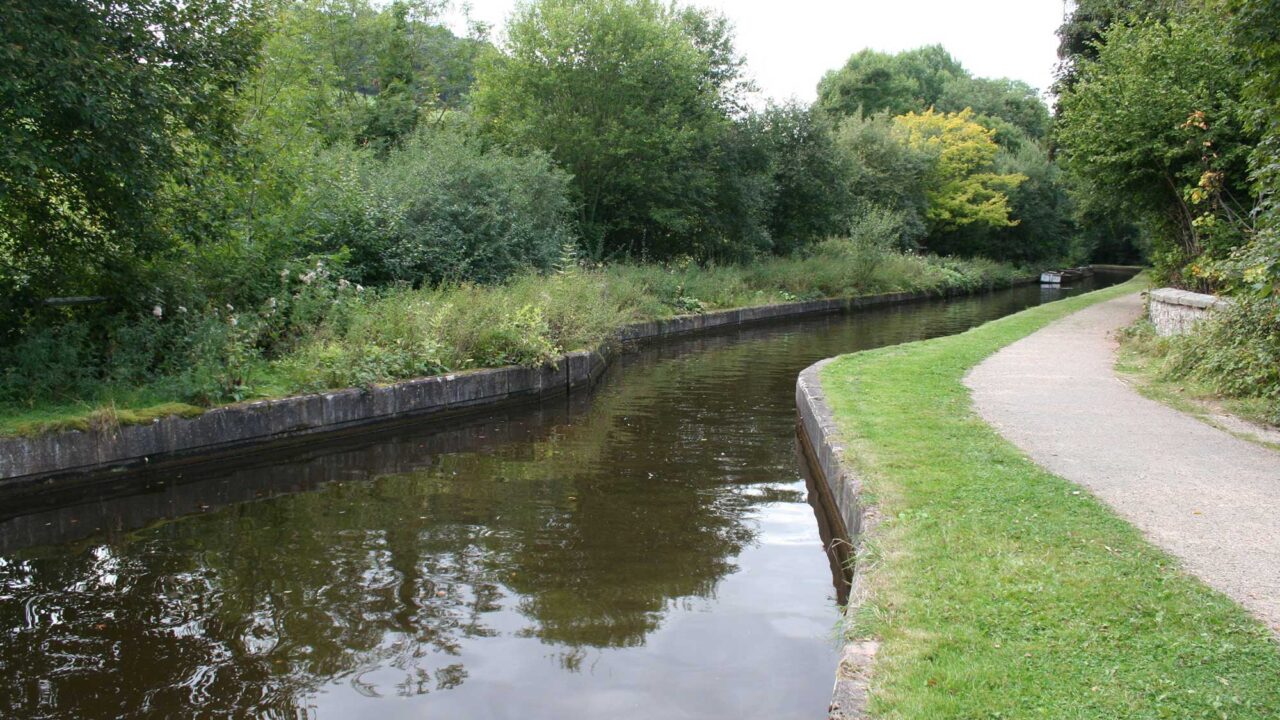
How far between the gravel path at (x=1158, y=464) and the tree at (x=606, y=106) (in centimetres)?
1441

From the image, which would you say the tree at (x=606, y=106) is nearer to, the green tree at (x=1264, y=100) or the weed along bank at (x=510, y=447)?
the weed along bank at (x=510, y=447)

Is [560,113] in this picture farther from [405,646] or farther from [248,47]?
[405,646]

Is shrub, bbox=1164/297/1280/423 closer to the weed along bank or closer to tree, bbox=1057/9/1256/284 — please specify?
the weed along bank

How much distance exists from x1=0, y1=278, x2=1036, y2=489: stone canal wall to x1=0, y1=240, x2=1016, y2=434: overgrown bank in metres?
0.15

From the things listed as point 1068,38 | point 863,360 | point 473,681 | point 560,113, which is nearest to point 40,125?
point 473,681

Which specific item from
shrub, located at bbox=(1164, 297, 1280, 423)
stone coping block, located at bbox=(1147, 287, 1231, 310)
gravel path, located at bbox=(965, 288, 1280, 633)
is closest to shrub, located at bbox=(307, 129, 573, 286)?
gravel path, located at bbox=(965, 288, 1280, 633)

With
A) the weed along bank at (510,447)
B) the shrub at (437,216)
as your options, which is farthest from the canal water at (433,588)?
the shrub at (437,216)

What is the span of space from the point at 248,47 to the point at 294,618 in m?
6.46

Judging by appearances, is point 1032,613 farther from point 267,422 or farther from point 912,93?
point 912,93

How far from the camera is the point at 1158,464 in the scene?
6.38 m

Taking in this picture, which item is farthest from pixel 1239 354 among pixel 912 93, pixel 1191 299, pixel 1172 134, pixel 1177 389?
pixel 912 93

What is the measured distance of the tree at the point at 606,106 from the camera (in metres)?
23.3

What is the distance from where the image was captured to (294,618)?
4.80 meters

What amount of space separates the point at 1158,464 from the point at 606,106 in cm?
1968
